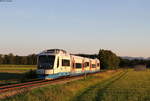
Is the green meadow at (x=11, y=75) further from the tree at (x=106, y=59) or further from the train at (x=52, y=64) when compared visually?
the tree at (x=106, y=59)

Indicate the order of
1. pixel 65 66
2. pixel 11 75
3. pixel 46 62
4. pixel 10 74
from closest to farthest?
pixel 46 62
pixel 65 66
pixel 11 75
pixel 10 74

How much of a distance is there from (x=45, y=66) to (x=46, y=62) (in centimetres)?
55

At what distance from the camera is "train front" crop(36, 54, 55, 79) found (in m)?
28.0

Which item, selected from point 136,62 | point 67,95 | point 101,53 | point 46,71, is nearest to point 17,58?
point 101,53

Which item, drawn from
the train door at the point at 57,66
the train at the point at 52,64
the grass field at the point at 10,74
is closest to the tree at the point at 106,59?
the grass field at the point at 10,74

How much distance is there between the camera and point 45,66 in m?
28.9

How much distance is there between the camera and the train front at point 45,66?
28.0 meters

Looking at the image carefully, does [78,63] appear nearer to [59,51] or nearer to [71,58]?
[71,58]

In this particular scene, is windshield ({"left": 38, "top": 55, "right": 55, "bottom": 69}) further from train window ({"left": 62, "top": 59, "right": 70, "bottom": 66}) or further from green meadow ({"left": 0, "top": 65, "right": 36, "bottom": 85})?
green meadow ({"left": 0, "top": 65, "right": 36, "bottom": 85})

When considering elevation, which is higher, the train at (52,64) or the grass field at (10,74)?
the train at (52,64)

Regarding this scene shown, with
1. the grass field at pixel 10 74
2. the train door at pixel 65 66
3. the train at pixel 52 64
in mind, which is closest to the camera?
the train at pixel 52 64

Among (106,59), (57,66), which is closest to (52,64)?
(57,66)

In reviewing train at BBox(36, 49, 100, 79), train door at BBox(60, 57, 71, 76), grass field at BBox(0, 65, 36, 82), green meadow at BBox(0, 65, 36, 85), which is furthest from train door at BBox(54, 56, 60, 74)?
grass field at BBox(0, 65, 36, 82)

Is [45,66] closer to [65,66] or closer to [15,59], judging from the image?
[65,66]
